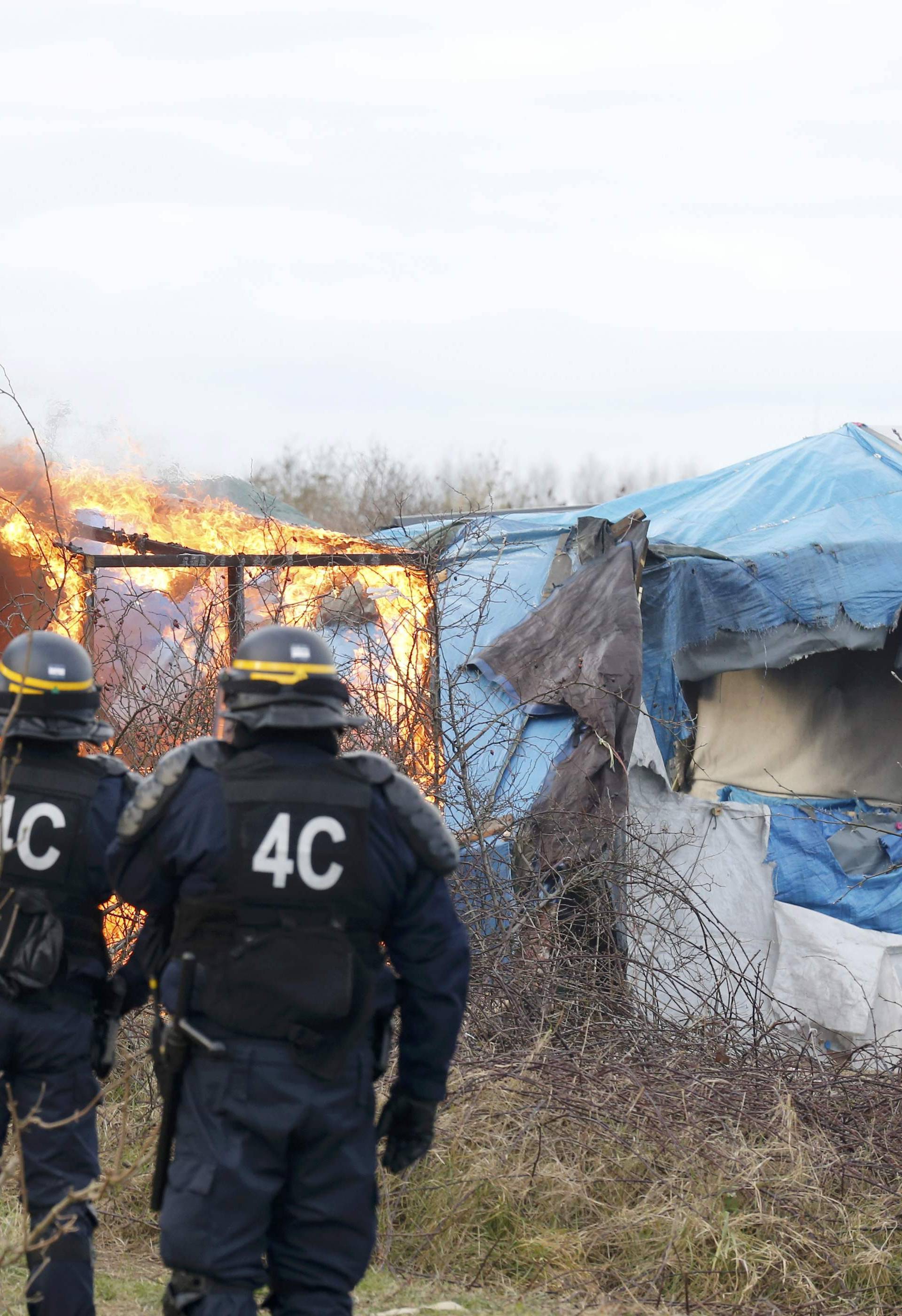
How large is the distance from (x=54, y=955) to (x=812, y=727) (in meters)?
6.77

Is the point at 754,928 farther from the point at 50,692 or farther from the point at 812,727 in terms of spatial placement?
the point at 50,692

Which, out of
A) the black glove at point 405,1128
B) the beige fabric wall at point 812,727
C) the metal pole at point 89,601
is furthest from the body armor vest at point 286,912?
the beige fabric wall at point 812,727

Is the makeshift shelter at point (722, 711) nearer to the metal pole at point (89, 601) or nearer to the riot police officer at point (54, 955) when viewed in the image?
the metal pole at point (89, 601)

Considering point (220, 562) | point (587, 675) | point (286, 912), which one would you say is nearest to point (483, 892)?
point (587, 675)

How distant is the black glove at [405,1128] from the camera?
3.17m

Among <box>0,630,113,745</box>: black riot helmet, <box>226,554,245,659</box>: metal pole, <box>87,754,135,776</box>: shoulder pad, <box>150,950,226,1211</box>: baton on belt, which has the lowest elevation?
<box>150,950,226,1211</box>: baton on belt

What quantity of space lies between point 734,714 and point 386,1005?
6134 mm

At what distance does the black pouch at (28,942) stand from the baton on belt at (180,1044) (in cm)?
53

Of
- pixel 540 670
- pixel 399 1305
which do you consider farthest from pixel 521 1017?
pixel 540 670

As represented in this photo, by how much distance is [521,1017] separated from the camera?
5.72m

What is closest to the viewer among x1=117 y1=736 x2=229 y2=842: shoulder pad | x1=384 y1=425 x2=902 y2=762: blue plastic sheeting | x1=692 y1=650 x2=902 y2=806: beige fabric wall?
x1=117 y1=736 x2=229 y2=842: shoulder pad

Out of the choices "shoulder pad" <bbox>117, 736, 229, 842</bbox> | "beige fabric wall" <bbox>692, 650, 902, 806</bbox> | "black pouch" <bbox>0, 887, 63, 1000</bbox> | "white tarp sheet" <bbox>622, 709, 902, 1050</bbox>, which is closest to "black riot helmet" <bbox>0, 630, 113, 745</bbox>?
"black pouch" <bbox>0, 887, 63, 1000</bbox>

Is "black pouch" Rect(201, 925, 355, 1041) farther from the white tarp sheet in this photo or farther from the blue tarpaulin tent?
the white tarp sheet

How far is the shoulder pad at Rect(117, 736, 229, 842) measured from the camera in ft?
9.90
